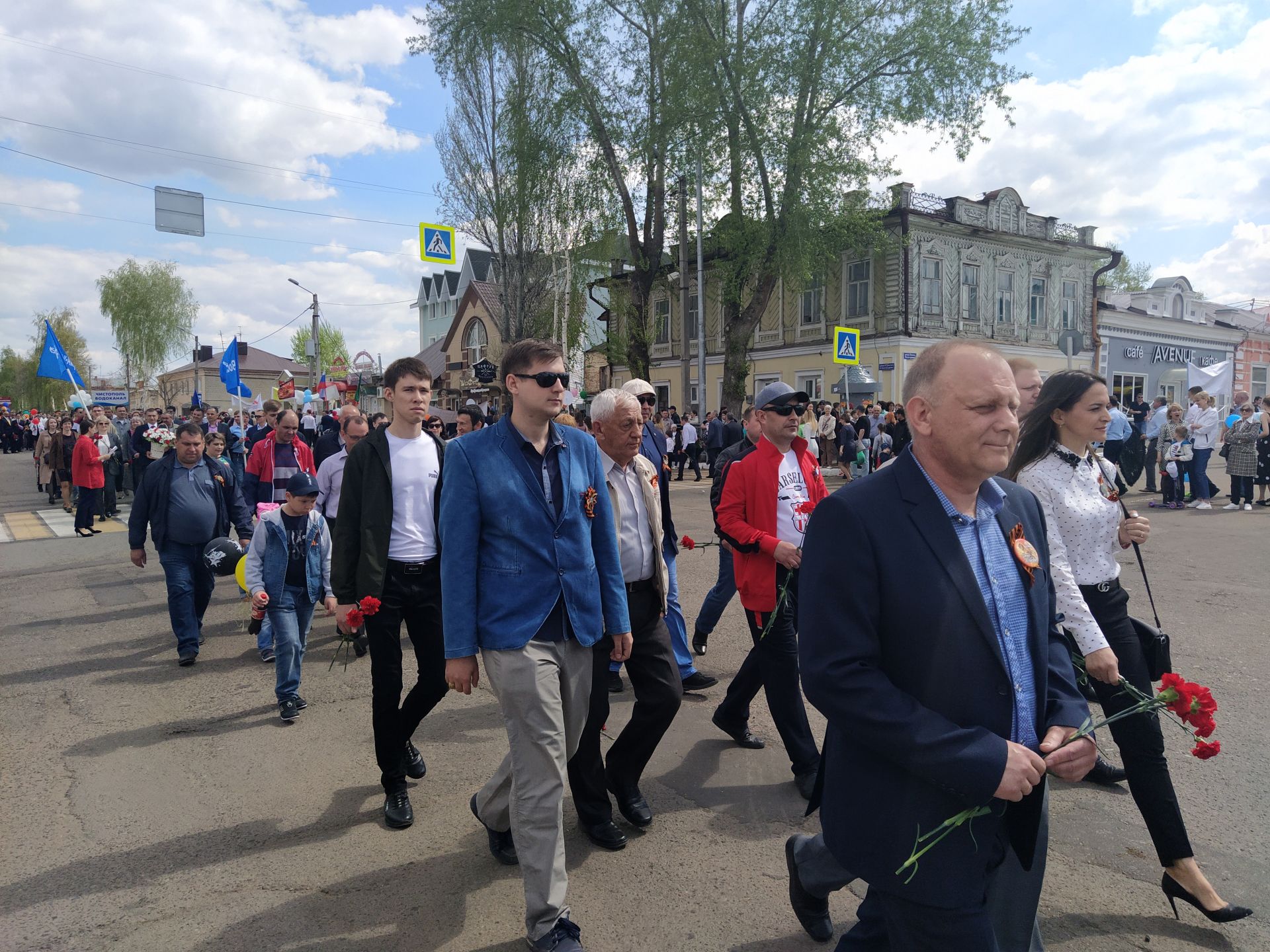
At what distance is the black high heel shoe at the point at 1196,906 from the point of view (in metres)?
2.95

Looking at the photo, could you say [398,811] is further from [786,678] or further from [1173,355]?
[1173,355]

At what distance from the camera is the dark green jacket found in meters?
3.89

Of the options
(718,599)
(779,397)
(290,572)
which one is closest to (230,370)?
(290,572)

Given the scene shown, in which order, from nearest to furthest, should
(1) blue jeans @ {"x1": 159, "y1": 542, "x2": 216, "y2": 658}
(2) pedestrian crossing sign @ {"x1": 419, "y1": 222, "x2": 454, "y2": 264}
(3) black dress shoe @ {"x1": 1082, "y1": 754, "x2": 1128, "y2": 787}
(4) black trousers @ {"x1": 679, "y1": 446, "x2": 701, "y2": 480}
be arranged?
(3) black dress shoe @ {"x1": 1082, "y1": 754, "x2": 1128, "y2": 787} < (1) blue jeans @ {"x1": 159, "y1": 542, "x2": 216, "y2": 658} < (2) pedestrian crossing sign @ {"x1": 419, "y1": 222, "x2": 454, "y2": 264} < (4) black trousers @ {"x1": 679, "y1": 446, "x2": 701, "y2": 480}

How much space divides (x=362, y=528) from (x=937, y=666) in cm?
284

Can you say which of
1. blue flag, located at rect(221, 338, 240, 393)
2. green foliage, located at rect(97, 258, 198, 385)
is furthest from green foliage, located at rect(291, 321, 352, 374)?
blue flag, located at rect(221, 338, 240, 393)

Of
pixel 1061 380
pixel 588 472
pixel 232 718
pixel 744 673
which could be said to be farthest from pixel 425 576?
pixel 1061 380

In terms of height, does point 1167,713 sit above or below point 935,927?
above

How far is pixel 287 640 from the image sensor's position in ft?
17.9

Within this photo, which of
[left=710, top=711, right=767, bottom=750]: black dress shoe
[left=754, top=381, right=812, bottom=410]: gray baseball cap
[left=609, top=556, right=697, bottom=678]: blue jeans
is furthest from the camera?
[left=609, top=556, right=697, bottom=678]: blue jeans

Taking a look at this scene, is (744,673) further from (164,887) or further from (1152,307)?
(1152,307)

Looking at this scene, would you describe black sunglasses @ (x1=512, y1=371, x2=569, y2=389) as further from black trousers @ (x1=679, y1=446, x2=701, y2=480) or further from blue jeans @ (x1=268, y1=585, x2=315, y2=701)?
black trousers @ (x1=679, y1=446, x2=701, y2=480)

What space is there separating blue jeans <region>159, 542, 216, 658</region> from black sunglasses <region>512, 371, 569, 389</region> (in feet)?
15.6

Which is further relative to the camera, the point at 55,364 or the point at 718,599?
the point at 55,364
